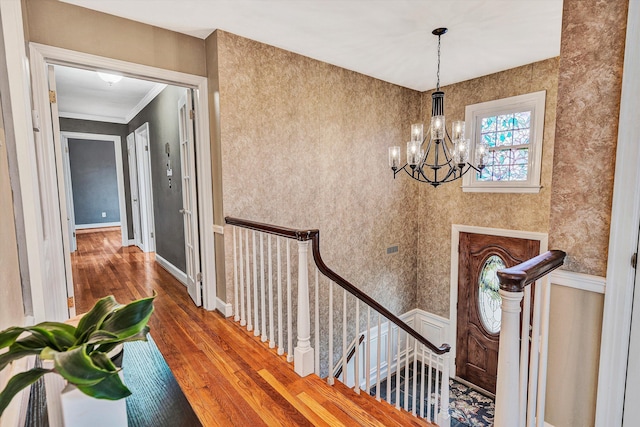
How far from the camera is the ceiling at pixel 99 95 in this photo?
4.10 meters

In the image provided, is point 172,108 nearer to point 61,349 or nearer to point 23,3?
point 23,3

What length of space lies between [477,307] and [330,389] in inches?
122

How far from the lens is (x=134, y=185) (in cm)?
590

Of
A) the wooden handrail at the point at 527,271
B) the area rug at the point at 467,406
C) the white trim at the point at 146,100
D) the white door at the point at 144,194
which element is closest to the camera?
the wooden handrail at the point at 527,271

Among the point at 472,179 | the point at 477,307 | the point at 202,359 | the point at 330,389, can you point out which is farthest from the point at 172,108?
the point at 477,307

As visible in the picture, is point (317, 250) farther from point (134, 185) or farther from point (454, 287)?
point (134, 185)

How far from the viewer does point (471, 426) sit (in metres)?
3.82

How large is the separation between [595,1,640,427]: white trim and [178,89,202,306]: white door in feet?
9.75

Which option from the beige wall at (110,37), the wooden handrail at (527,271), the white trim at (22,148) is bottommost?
the wooden handrail at (527,271)

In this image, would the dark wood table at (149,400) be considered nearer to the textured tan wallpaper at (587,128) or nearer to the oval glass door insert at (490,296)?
the textured tan wallpaper at (587,128)

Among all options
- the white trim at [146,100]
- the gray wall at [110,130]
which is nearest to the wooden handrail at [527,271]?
the white trim at [146,100]

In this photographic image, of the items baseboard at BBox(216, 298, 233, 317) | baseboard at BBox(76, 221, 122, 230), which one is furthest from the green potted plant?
baseboard at BBox(76, 221, 122, 230)

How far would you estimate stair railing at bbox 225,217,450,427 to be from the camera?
6.96 feet

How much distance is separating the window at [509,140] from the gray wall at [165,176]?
12.1ft
